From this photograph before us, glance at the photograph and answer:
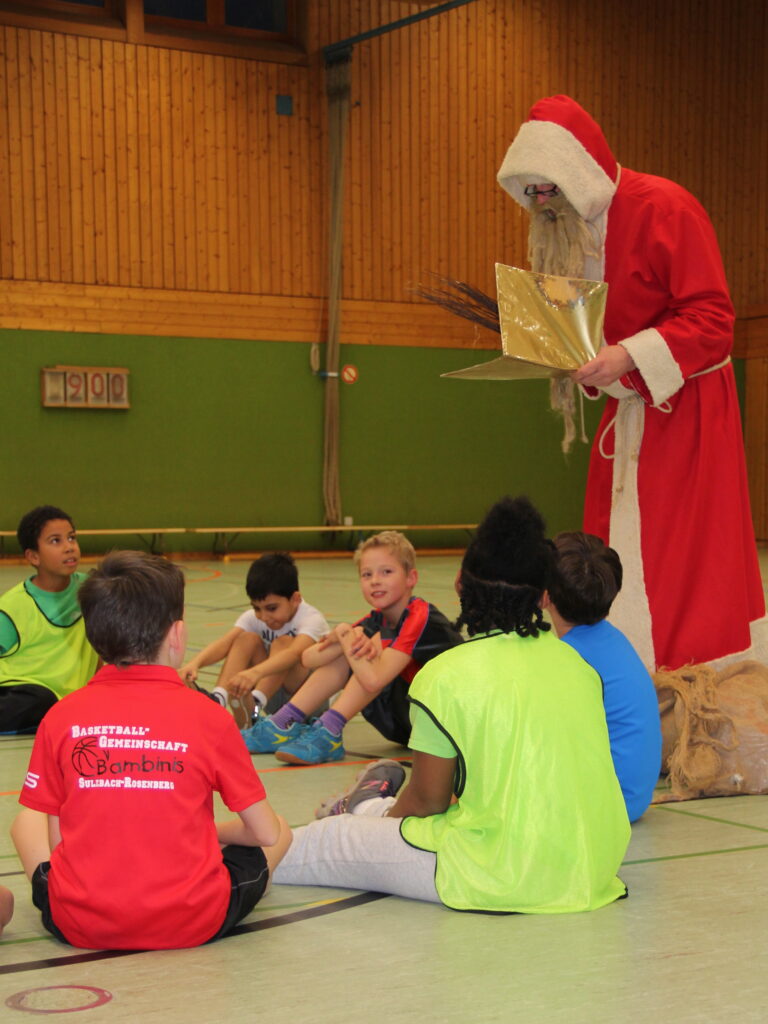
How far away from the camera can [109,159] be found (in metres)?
12.7

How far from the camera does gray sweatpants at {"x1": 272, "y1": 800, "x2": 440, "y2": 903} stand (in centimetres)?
239

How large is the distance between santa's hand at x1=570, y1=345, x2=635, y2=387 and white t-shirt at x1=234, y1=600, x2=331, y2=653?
1371 mm

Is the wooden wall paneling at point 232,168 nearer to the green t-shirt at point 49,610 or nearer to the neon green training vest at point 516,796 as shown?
the green t-shirt at point 49,610

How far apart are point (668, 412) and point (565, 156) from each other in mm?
819

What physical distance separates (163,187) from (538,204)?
9768mm

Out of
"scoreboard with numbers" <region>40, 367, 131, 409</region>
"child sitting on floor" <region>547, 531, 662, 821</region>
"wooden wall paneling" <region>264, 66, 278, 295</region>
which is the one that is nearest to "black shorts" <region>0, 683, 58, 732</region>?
"child sitting on floor" <region>547, 531, 662, 821</region>

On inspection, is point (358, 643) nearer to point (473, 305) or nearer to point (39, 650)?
point (473, 305)

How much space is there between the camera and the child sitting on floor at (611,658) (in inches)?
116

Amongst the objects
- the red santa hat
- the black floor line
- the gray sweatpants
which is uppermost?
the red santa hat

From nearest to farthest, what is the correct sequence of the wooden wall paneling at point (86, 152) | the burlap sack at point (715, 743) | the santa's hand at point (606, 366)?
the burlap sack at point (715, 743)
the santa's hand at point (606, 366)
the wooden wall paneling at point (86, 152)

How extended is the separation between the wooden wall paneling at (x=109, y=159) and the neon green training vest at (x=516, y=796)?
36.7 feet

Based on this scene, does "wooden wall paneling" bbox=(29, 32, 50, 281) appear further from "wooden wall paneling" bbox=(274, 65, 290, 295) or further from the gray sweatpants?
the gray sweatpants

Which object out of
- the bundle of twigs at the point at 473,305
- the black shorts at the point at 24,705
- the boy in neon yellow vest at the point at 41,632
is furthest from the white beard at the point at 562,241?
the black shorts at the point at 24,705

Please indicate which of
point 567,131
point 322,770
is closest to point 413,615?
point 322,770
